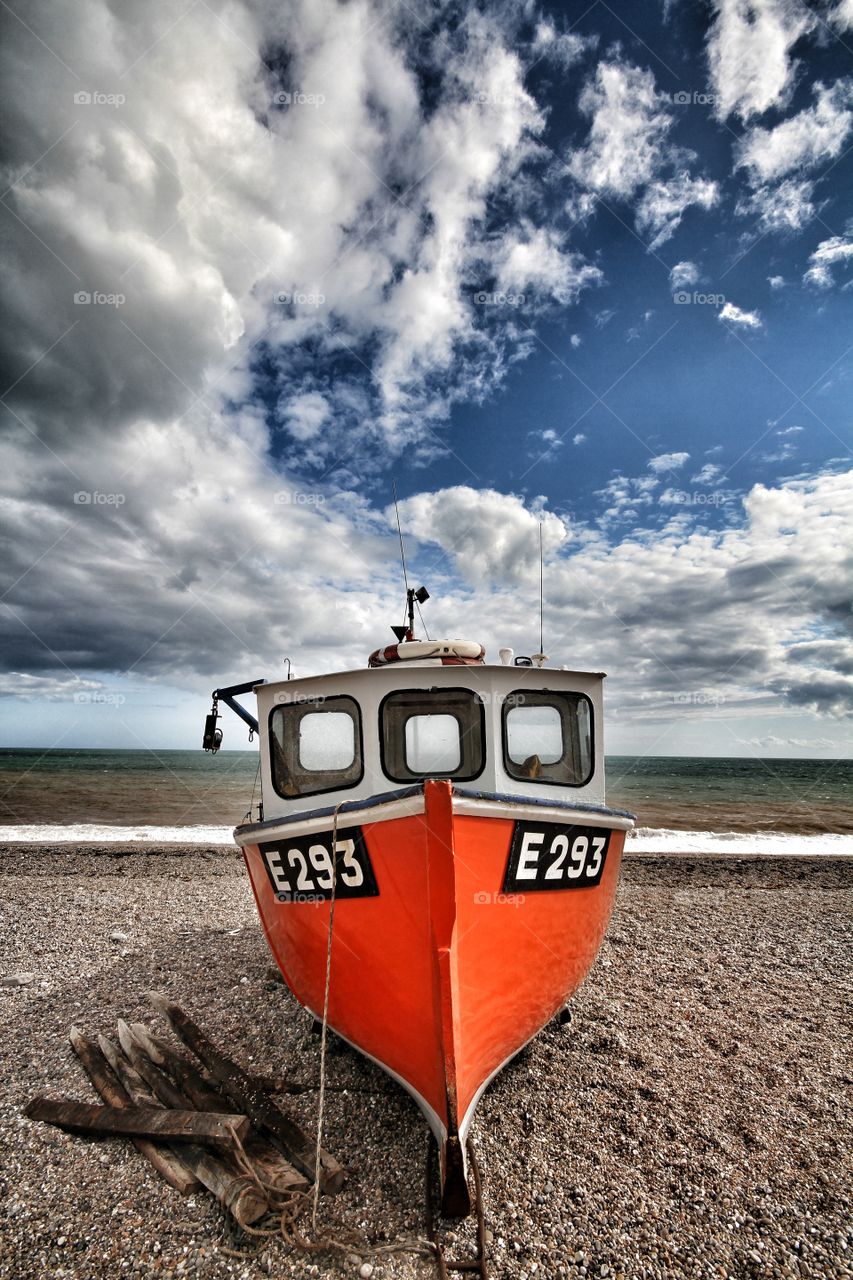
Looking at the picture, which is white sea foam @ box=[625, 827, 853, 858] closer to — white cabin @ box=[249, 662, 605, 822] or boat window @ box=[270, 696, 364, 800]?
white cabin @ box=[249, 662, 605, 822]

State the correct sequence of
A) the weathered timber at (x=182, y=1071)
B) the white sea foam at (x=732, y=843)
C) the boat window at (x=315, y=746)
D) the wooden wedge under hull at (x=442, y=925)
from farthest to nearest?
1. the white sea foam at (x=732, y=843)
2. the boat window at (x=315, y=746)
3. the weathered timber at (x=182, y=1071)
4. the wooden wedge under hull at (x=442, y=925)

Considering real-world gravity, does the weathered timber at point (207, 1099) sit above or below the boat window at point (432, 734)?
below

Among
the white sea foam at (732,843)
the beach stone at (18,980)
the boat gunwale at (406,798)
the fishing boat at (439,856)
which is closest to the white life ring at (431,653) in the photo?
the fishing boat at (439,856)

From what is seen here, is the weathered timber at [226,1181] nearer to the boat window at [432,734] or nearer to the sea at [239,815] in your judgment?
the boat window at [432,734]

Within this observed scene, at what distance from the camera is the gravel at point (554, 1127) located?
10.9 ft

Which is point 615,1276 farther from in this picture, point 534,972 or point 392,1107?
point 392,1107

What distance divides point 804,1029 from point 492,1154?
4207 mm

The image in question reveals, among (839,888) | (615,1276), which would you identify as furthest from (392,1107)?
(839,888)

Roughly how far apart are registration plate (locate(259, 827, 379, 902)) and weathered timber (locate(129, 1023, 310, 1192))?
154 centimetres

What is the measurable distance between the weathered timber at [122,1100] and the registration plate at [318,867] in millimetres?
1733

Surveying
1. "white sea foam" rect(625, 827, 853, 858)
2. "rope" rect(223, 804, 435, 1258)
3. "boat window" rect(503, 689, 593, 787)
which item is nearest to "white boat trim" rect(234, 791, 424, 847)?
"rope" rect(223, 804, 435, 1258)

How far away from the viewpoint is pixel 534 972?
4500 mm

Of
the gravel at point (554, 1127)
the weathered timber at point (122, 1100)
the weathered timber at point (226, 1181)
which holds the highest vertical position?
the weathered timber at point (226, 1181)

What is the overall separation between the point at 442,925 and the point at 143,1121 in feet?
8.82
